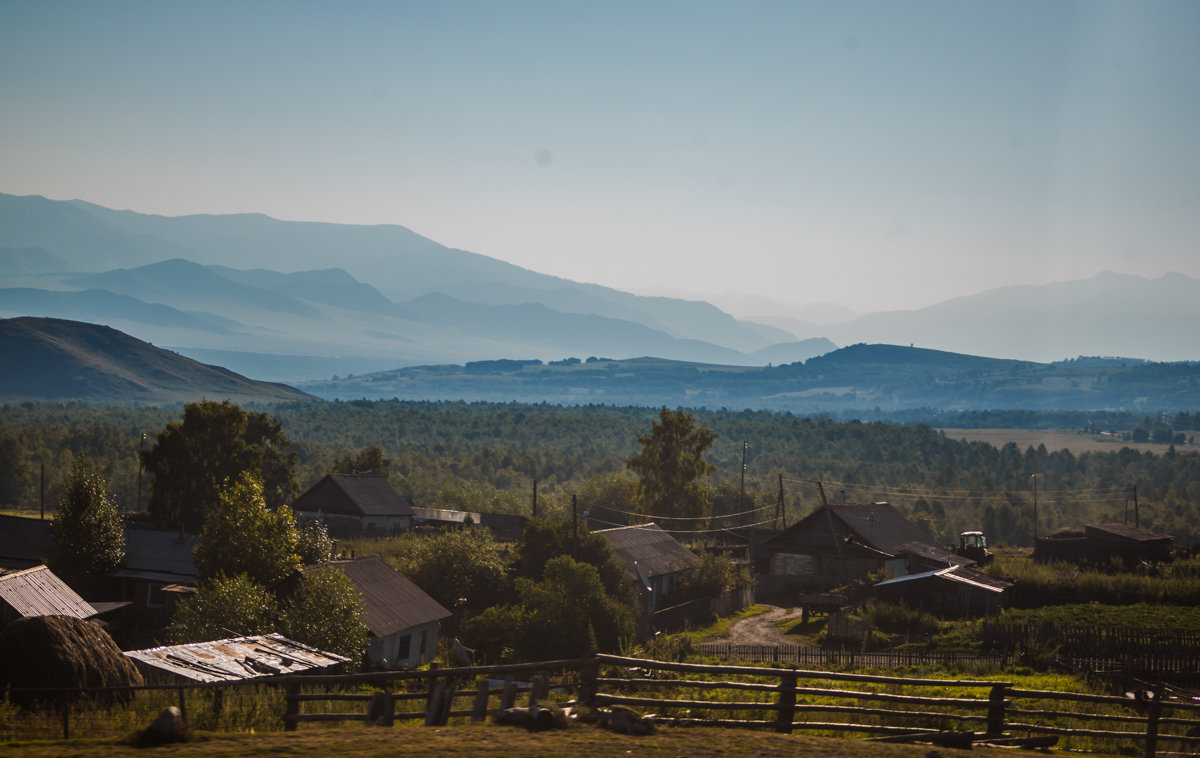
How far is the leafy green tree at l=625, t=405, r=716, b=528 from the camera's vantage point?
3295 inches

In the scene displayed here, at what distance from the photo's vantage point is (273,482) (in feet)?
268

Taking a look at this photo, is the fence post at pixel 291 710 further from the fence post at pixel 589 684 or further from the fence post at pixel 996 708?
the fence post at pixel 996 708

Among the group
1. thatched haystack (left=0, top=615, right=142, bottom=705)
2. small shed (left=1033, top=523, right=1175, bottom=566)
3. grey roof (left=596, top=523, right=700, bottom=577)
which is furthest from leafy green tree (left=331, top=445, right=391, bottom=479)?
thatched haystack (left=0, top=615, right=142, bottom=705)

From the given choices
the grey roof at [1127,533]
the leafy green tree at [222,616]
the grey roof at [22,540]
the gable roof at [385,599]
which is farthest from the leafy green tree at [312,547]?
the grey roof at [1127,533]

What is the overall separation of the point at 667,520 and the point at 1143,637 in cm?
5155

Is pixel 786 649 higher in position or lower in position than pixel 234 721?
lower

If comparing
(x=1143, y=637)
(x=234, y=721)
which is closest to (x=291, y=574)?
(x=234, y=721)

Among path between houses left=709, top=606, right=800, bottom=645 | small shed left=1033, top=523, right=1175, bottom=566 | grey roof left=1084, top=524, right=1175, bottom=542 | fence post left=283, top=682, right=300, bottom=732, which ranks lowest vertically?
path between houses left=709, top=606, right=800, bottom=645

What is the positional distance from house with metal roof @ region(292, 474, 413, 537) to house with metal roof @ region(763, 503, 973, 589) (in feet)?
91.4

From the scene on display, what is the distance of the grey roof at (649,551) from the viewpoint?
53156mm

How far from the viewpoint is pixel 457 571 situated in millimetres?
46938

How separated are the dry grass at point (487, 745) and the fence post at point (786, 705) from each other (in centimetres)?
81

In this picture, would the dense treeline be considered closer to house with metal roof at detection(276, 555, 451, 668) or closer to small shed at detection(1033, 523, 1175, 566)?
small shed at detection(1033, 523, 1175, 566)

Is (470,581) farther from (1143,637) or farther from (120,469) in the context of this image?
(120,469)
